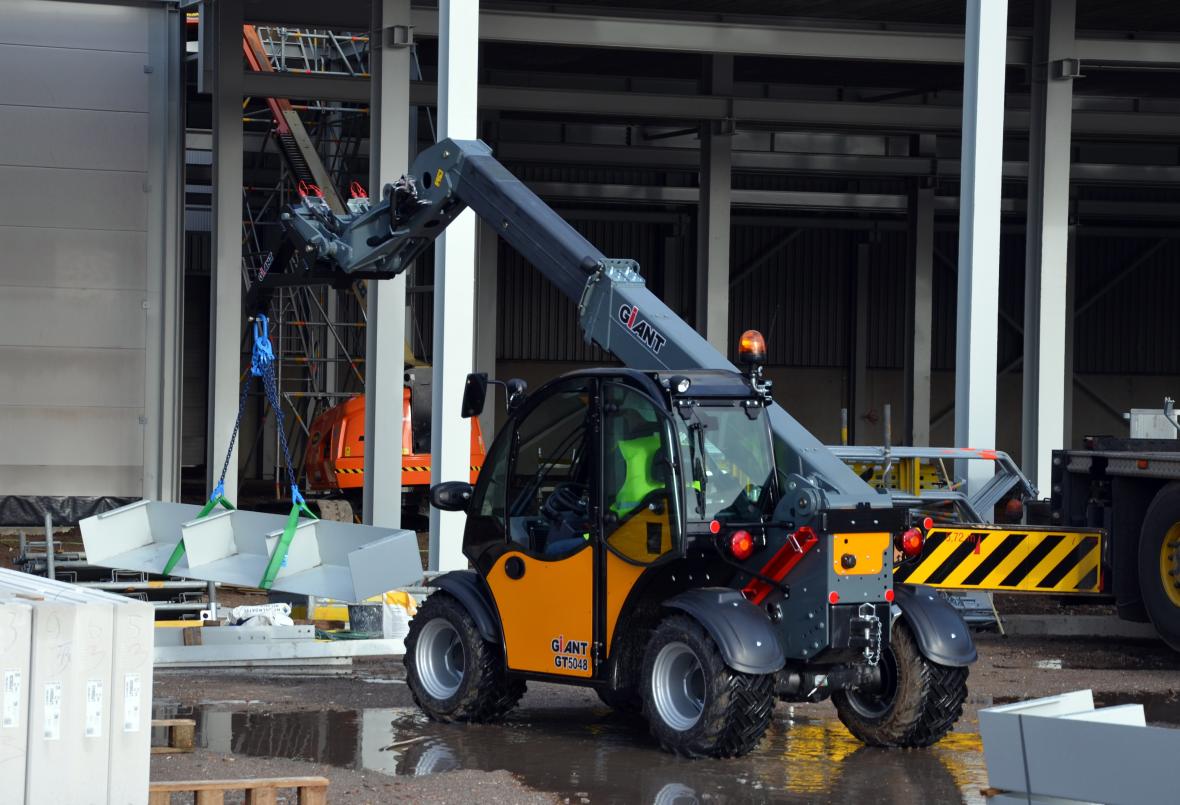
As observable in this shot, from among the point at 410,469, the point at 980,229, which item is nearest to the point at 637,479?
the point at 980,229

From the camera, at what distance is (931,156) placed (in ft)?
93.6

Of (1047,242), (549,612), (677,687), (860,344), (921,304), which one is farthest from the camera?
(860,344)

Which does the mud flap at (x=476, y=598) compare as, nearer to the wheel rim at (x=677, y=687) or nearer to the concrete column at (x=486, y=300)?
the wheel rim at (x=677, y=687)

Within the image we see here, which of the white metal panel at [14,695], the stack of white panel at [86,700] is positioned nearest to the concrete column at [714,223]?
the stack of white panel at [86,700]

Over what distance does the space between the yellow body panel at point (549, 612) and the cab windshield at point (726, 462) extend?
659 millimetres

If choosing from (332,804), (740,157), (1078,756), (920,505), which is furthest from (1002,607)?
(740,157)

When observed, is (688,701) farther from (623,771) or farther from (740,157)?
(740,157)

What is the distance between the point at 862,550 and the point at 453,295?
5.55 m

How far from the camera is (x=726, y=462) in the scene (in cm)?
802

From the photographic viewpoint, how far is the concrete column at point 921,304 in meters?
30.0

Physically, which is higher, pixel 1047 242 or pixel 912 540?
pixel 1047 242

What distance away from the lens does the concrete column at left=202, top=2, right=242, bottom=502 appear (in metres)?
18.9

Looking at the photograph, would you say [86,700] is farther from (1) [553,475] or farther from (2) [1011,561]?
(2) [1011,561]

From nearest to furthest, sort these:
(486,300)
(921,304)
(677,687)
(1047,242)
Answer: (677,687)
(1047,242)
(486,300)
(921,304)
